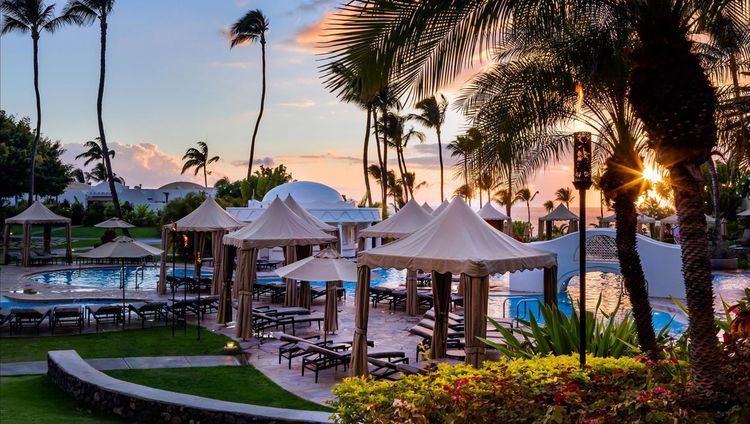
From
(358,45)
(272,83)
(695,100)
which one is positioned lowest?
(695,100)

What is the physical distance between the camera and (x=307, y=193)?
127 ft

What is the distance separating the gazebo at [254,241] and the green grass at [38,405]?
5.09 meters

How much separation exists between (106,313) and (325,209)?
19.2 metres

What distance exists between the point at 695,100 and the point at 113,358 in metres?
12.1

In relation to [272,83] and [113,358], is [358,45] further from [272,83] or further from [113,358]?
[272,83]

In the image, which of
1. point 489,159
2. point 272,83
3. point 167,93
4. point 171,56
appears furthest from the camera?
point 272,83

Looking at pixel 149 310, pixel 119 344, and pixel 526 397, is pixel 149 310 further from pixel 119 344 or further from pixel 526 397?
pixel 526 397

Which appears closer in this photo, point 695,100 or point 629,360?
point 695,100

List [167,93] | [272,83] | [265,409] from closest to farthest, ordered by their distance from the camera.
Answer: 1. [265,409]
2. [167,93]
3. [272,83]

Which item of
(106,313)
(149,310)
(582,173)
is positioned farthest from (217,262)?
(582,173)

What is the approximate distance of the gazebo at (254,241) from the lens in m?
15.8

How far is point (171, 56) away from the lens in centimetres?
2336

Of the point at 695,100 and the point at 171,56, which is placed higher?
the point at 171,56

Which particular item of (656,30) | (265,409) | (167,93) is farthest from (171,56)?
(656,30)
